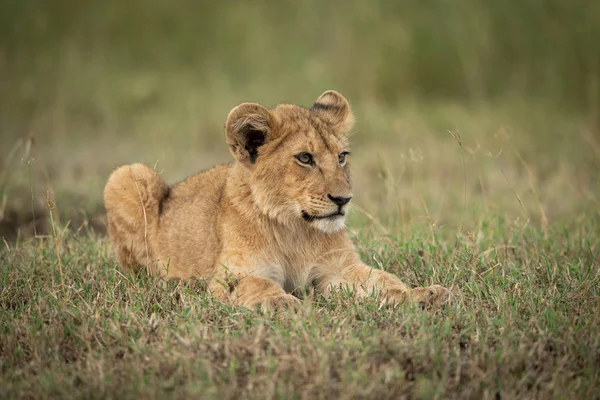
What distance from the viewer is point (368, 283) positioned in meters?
4.19

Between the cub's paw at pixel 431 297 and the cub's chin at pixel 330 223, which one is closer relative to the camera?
the cub's paw at pixel 431 297

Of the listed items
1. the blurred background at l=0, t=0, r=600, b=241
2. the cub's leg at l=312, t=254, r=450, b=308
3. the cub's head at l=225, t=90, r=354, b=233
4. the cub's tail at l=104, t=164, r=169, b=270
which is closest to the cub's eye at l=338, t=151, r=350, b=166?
the cub's head at l=225, t=90, r=354, b=233

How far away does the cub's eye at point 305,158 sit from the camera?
13.8 ft

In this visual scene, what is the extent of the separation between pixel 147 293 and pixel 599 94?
24.0ft

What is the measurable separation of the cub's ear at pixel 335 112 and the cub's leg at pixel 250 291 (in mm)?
1012

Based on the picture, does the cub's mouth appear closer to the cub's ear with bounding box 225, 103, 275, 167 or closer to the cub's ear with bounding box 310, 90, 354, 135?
the cub's ear with bounding box 225, 103, 275, 167

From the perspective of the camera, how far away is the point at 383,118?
1052 centimetres

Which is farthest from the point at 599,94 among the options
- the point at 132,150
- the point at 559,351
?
the point at 559,351

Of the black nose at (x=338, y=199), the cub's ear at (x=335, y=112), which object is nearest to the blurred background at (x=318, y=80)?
the cub's ear at (x=335, y=112)

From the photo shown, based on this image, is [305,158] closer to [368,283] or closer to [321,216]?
[321,216]

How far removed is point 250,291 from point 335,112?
1314mm

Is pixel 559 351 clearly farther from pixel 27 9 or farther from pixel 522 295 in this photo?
pixel 27 9

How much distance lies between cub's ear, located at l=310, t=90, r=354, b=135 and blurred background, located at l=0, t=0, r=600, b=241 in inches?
112

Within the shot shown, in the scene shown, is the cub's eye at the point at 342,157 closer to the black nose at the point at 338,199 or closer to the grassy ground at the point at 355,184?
the black nose at the point at 338,199
